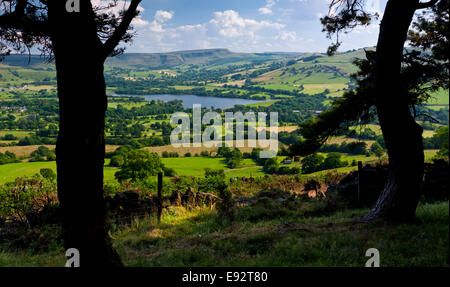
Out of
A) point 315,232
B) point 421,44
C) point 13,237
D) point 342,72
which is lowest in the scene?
point 13,237

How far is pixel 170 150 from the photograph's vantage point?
46344 mm

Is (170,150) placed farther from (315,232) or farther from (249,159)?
(315,232)

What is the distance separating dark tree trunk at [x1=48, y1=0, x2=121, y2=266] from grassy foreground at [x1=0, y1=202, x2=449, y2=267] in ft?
3.61

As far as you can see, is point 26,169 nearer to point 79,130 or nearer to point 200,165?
point 200,165

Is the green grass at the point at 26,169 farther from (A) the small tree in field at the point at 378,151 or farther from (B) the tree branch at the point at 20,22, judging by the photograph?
(B) the tree branch at the point at 20,22

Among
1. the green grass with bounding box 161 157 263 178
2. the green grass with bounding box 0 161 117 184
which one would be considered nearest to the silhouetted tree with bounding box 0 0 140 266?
the green grass with bounding box 0 161 117 184

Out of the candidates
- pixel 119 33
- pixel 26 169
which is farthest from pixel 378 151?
pixel 26 169

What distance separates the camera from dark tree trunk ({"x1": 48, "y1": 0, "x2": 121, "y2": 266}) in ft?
10.9

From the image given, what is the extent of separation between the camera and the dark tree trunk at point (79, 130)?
333cm

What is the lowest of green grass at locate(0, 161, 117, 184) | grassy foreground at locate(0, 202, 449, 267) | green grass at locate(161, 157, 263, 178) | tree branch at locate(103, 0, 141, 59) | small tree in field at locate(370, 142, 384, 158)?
green grass at locate(161, 157, 263, 178)

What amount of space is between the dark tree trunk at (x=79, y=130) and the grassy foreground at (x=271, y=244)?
1099 millimetres

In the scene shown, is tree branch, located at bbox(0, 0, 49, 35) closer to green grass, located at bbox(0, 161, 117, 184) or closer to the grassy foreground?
the grassy foreground

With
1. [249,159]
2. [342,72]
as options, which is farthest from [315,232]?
[342,72]

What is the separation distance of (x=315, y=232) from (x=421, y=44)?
26.2ft
